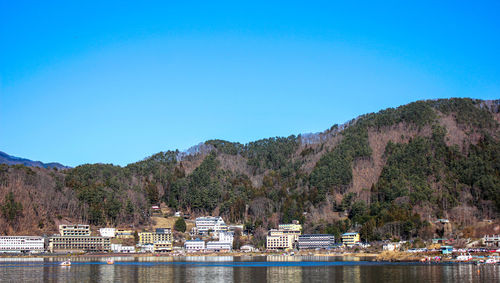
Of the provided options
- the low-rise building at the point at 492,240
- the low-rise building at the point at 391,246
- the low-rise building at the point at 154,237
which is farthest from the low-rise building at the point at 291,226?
the low-rise building at the point at 492,240

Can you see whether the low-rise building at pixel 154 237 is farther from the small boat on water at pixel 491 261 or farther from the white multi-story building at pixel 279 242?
the small boat on water at pixel 491 261

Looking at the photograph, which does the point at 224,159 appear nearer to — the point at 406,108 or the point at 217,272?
the point at 406,108

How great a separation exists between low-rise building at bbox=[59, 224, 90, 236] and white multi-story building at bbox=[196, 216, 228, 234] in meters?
24.3

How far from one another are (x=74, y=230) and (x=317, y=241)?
47297 mm

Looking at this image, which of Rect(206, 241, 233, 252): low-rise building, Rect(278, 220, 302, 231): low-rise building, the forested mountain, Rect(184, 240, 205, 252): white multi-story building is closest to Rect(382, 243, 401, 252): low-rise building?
the forested mountain

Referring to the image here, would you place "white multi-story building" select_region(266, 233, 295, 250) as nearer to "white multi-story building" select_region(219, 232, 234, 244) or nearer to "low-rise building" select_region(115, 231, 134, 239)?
"white multi-story building" select_region(219, 232, 234, 244)

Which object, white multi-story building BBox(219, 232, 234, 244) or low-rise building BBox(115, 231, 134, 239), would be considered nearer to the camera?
→ low-rise building BBox(115, 231, 134, 239)

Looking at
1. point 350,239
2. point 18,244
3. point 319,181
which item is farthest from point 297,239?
point 18,244

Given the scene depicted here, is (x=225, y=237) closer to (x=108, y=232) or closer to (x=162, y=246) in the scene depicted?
(x=162, y=246)

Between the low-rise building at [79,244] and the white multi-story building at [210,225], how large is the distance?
853 inches

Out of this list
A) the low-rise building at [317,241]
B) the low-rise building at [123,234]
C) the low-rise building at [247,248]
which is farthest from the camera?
the low-rise building at [247,248]

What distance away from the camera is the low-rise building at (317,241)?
107188 mm

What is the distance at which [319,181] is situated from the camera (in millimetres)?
134125

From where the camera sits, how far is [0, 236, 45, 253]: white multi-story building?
97875 millimetres
